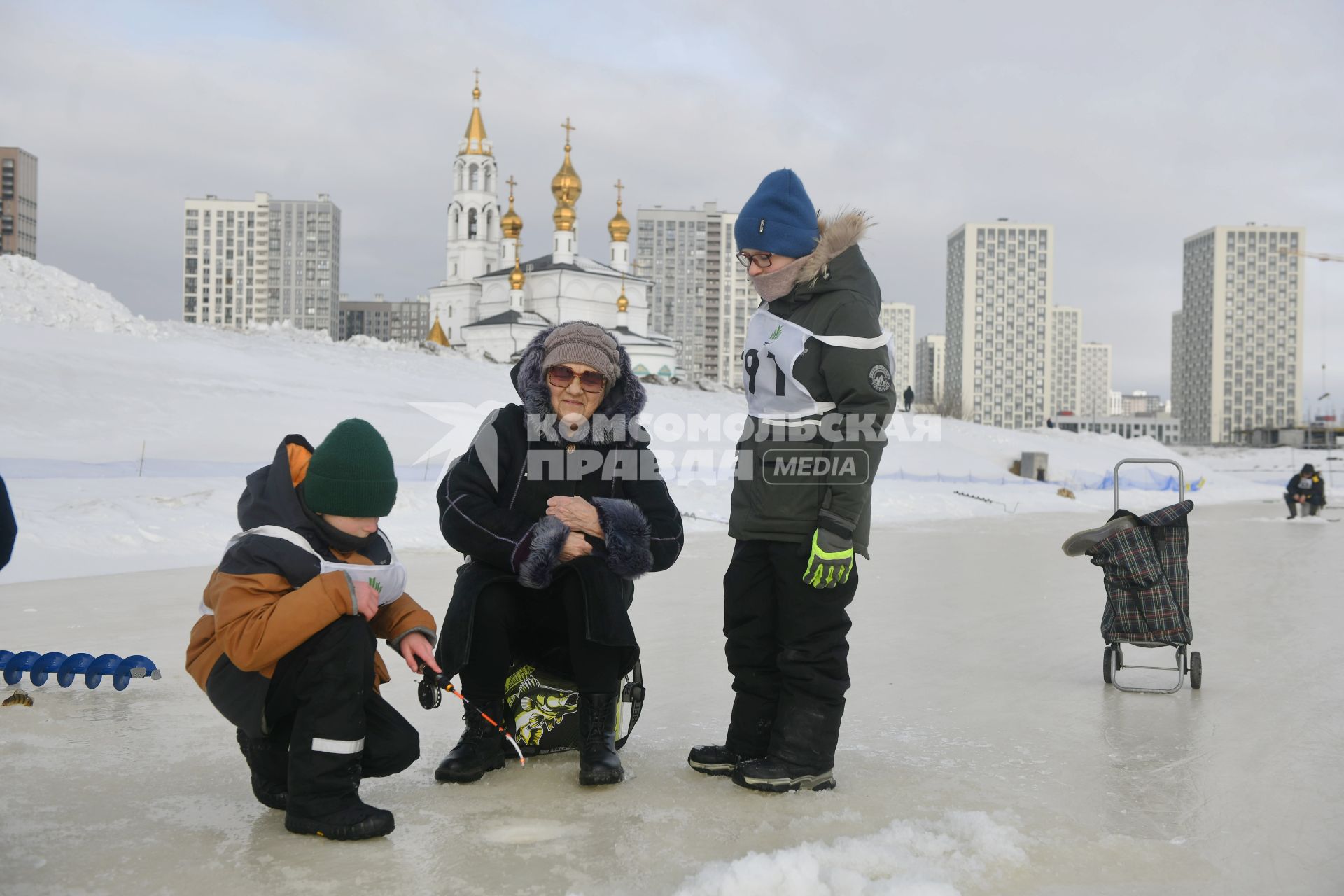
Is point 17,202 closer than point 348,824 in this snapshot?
No

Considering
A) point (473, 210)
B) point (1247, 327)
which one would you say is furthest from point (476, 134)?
point (1247, 327)

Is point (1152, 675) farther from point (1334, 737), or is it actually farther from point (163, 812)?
point (163, 812)

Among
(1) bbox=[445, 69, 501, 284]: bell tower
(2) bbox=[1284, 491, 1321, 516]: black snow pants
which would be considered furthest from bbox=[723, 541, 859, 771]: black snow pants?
(1) bbox=[445, 69, 501, 284]: bell tower

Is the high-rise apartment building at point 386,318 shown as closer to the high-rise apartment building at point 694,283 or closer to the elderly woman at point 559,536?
the high-rise apartment building at point 694,283

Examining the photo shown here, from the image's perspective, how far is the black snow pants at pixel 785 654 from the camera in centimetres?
289

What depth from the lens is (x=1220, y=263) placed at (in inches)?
4537

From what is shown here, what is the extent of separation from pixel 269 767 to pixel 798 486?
1535 millimetres

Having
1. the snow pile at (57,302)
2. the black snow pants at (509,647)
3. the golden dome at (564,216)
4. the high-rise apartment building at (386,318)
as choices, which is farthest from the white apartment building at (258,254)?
the black snow pants at (509,647)

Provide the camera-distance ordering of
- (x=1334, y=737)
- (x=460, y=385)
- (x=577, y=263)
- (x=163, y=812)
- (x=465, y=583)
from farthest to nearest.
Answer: (x=577, y=263) → (x=460, y=385) → (x=1334, y=737) → (x=465, y=583) → (x=163, y=812)

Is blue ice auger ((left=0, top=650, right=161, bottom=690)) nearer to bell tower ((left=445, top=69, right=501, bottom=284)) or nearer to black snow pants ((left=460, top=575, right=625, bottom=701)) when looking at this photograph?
black snow pants ((left=460, top=575, right=625, bottom=701))

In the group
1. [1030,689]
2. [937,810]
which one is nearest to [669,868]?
[937,810]

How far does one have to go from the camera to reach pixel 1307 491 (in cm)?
1544

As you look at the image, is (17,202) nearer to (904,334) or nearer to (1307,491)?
(1307,491)

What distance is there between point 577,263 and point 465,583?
59476 millimetres
